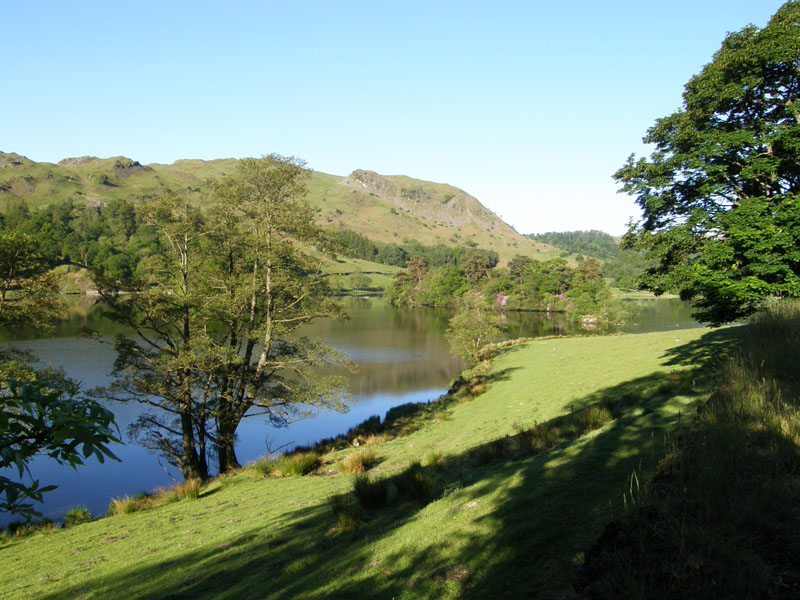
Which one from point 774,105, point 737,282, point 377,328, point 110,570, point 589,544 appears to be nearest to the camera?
point 589,544

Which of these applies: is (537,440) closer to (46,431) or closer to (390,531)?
(390,531)

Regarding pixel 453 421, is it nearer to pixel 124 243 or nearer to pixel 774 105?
pixel 774 105

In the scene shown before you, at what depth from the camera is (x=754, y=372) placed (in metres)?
6.57

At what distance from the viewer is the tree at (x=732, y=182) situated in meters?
13.7

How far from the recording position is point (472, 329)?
42062 mm

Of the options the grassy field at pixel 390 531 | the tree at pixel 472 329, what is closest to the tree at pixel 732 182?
the grassy field at pixel 390 531

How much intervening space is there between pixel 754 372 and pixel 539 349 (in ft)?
107

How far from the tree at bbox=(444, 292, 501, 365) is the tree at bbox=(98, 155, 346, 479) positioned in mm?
24258

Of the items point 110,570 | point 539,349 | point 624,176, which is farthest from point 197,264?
point 539,349

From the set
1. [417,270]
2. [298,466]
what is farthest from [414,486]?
[417,270]

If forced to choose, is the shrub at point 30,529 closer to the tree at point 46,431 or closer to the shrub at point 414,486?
the shrub at point 414,486

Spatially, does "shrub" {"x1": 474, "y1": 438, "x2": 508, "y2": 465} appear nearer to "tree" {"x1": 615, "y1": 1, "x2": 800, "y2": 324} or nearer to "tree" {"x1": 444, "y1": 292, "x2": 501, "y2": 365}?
"tree" {"x1": 615, "y1": 1, "x2": 800, "y2": 324}

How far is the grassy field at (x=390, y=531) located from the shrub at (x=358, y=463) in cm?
23

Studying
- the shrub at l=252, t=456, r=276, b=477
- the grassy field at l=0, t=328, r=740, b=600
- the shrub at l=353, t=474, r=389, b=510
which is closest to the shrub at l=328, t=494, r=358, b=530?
the grassy field at l=0, t=328, r=740, b=600
